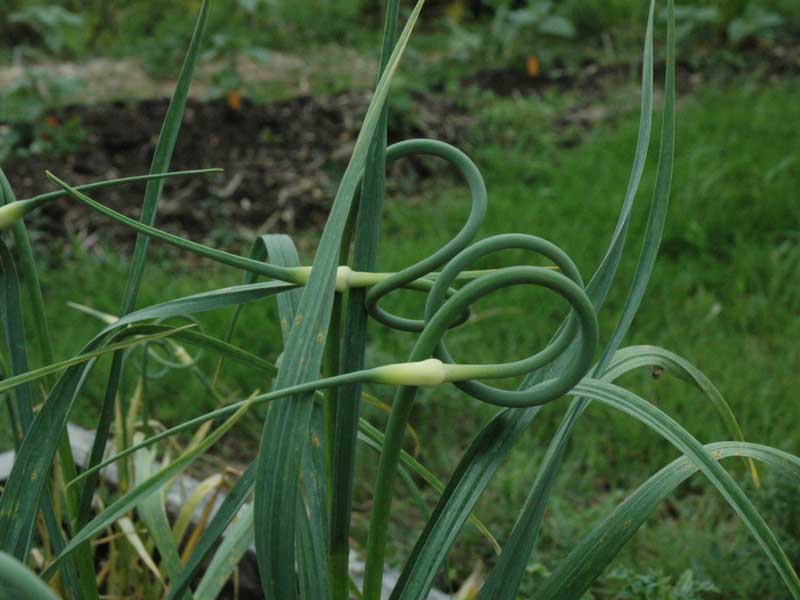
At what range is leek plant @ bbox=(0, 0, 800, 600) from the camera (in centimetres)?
67

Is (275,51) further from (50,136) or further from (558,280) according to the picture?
(558,280)

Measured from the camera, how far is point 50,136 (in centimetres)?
337

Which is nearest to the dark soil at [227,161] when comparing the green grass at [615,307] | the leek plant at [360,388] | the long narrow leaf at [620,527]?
the green grass at [615,307]

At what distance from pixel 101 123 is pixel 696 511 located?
2.81 m

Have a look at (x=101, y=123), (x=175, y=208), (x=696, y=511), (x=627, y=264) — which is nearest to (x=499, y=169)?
(x=627, y=264)

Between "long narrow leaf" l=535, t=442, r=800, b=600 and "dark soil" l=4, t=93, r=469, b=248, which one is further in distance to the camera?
"dark soil" l=4, t=93, r=469, b=248

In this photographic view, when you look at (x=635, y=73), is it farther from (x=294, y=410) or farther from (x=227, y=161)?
(x=294, y=410)

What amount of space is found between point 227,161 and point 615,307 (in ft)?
5.65

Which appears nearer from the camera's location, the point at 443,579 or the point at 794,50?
the point at 443,579

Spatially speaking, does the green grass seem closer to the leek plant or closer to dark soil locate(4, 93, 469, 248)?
dark soil locate(4, 93, 469, 248)

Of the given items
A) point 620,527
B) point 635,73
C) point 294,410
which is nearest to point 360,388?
point 294,410

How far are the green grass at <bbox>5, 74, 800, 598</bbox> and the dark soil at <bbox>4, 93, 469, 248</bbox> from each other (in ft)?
0.67

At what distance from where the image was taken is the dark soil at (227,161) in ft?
10.3

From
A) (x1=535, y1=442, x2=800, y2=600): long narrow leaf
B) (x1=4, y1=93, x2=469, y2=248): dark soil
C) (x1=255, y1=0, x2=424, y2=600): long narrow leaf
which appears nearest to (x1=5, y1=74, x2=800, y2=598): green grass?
(x1=4, y1=93, x2=469, y2=248): dark soil
